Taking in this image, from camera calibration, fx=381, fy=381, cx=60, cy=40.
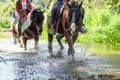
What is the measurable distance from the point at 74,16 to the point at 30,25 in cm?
400

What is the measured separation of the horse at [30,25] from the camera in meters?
14.4

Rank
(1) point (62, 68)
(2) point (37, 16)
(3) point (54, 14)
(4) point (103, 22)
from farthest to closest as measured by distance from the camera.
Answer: (4) point (103, 22)
(2) point (37, 16)
(3) point (54, 14)
(1) point (62, 68)

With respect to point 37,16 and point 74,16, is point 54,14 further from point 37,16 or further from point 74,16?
point 37,16

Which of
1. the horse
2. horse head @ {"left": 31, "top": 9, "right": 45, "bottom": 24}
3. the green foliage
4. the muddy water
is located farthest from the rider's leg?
the green foliage

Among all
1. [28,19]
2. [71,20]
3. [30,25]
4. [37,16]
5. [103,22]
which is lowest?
[103,22]

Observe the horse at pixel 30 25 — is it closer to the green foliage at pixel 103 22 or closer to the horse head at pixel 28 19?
the horse head at pixel 28 19

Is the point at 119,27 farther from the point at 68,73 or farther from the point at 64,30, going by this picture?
the point at 68,73

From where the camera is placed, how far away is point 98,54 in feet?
45.5

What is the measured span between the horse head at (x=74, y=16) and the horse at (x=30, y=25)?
116 inches

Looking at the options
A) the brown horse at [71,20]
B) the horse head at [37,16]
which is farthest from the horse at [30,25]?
the brown horse at [71,20]

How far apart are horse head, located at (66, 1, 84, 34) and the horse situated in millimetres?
2944

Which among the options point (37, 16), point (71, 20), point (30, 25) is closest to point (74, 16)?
point (71, 20)

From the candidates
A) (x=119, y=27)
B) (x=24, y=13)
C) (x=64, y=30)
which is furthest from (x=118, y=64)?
(x=119, y=27)

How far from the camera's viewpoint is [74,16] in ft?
37.1
